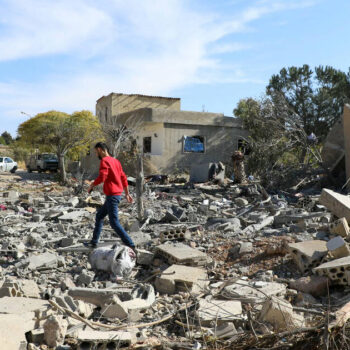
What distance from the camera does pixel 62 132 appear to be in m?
22.7

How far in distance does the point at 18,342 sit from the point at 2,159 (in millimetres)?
29189

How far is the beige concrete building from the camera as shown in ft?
70.7

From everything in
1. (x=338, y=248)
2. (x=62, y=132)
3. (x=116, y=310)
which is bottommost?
(x=116, y=310)

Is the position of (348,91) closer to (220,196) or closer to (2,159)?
(220,196)

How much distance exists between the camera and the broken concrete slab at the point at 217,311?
3.95 metres

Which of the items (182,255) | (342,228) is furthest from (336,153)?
(182,255)

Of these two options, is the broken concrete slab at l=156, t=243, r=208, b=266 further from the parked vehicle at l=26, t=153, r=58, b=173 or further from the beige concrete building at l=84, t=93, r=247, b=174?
the parked vehicle at l=26, t=153, r=58, b=173

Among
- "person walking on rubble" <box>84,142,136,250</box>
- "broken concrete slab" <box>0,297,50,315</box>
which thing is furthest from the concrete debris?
"broken concrete slab" <box>0,297,50,315</box>

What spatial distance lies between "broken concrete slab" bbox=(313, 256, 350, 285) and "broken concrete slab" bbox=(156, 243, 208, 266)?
1586 mm

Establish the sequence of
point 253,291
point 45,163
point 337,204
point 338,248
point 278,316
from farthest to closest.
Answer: point 45,163, point 337,204, point 338,248, point 253,291, point 278,316

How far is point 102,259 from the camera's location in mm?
5605

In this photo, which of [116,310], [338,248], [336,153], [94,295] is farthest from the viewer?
[336,153]

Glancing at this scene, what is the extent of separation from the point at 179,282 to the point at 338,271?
1.80 m

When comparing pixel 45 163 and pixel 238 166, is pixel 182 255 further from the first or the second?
pixel 45 163
